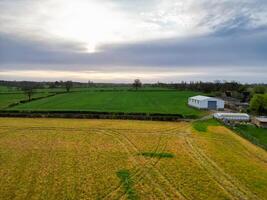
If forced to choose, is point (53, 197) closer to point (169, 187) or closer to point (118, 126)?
point (169, 187)

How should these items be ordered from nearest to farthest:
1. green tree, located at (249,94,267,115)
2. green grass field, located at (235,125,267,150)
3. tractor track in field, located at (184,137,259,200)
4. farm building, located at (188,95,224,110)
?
tractor track in field, located at (184,137,259,200)
green grass field, located at (235,125,267,150)
green tree, located at (249,94,267,115)
farm building, located at (188,95,224,110)

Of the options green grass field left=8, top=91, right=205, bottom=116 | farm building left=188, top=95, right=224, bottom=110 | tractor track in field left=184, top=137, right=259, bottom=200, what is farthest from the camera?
farm building left=188, top=95, right=224, bottom=110

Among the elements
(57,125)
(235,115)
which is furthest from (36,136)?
(235,115)

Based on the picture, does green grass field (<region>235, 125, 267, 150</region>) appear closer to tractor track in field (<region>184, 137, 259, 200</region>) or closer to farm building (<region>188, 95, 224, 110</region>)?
tractor track in field (<region>184, 137, 259, 200</region>)

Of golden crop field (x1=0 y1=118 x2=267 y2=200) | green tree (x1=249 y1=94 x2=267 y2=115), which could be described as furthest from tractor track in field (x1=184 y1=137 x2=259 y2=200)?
green tree (x1=249 y1=94 x2=267 y2=115)

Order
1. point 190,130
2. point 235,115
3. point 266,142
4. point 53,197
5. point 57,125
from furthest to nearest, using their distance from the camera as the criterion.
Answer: point 235,115
point 57,125
point 190,130
point 266,142
point 53,197

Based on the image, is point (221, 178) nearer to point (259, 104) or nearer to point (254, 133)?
point (254, 133)

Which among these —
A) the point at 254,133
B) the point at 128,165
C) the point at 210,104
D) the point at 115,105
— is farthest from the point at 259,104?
the point at 128,165
